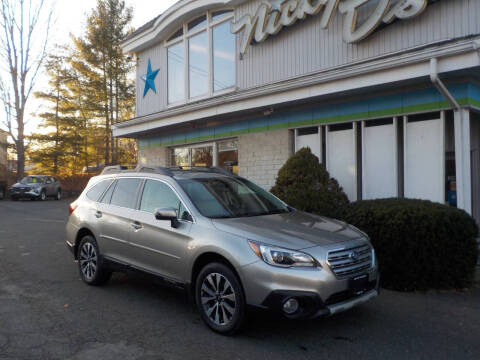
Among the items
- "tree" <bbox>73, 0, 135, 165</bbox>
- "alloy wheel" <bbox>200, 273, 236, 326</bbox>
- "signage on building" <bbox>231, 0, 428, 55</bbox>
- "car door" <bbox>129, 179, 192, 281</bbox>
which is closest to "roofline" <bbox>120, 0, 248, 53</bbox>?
"signage on building" <bbox>231, 0, 428, 55</bbox>

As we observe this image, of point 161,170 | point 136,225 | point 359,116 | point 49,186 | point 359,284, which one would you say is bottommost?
point 359,284

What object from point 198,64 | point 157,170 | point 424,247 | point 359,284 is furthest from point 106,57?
point 359,284

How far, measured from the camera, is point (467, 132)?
7.52m

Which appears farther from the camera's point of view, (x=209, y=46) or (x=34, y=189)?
(x=34, y=189)

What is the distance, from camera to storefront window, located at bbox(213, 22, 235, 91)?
483 inches

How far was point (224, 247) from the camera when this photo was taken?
13.6 feet

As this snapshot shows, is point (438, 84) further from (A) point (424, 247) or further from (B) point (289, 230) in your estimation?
(B) point (289, 230)

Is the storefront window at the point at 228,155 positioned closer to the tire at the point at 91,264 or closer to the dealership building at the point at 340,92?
the dealership building at the point at 340,92

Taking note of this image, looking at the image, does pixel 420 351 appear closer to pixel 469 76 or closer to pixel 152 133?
pixel 469 76

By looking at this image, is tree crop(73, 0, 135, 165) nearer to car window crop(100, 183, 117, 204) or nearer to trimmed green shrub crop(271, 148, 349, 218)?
trimmed green shrub crop(271, 148, 349, 218)

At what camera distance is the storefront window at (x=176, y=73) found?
549 inches

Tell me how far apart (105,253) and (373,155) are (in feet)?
19.1

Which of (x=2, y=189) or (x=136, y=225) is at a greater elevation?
(x=2, y=189)

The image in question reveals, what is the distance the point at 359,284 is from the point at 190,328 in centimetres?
177
